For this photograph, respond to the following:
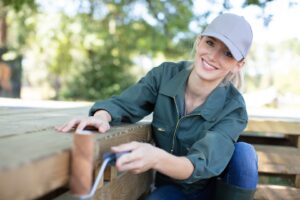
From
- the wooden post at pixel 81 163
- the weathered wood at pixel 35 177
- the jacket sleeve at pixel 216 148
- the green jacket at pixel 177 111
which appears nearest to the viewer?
the weathered wood at pixel 35 177

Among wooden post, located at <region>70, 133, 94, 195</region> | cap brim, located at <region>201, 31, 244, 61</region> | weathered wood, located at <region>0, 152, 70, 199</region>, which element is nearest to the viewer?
weathered wood, located at <region>0, 152, 70, 199</region>

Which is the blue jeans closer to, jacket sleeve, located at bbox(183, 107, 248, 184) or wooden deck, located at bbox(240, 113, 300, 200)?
jacket sleeve, located at bbox(183, 107, 248, 184)

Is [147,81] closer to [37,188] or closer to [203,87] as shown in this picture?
[203,87]

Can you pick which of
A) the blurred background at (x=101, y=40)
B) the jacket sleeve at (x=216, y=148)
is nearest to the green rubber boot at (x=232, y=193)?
the jacket sleeve at (x=216, y=148)

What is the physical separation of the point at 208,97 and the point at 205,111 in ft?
0.34

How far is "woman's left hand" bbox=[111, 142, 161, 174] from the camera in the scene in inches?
52.2

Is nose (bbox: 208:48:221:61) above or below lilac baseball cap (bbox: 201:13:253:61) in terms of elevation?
below

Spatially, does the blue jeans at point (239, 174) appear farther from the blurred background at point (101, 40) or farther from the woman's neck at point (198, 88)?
the blurred background at point (101, 40)

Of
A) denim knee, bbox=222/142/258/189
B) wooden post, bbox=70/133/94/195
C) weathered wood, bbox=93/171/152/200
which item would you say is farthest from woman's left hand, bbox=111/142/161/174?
denim knee, bbox=222/142/258/189

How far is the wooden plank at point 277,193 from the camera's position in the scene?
9.26 feet

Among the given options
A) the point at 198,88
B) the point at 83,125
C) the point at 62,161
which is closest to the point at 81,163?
the point at 62,161

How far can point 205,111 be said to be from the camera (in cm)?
220

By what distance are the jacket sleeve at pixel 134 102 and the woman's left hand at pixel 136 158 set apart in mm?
671

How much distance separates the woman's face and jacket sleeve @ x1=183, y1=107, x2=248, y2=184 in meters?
0.21
